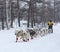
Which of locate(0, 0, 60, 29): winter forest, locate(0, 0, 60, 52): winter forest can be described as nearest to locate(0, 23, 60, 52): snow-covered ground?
locate(0, 0, 60, 52): winter forest

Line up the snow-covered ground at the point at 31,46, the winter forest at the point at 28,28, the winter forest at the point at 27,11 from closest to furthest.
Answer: the snow-covered ground at the point at 31,46 < the winter forest at the point at 28,28 < the winter forest at the point at 27,11

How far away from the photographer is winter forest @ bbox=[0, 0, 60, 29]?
45.8 m

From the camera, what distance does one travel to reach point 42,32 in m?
28.8

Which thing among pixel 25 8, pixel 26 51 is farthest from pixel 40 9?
pixel 26 51

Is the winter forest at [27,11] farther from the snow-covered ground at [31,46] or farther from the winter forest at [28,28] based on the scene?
the snow-covered ground at [31,46]

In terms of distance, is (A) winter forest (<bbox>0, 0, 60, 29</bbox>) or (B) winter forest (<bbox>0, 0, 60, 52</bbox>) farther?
(A) winter forest (<bbox>0, 0, 60, 29</bbox>)

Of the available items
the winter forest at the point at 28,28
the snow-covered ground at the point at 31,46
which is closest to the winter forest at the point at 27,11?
the winter forest at the point at 28,28

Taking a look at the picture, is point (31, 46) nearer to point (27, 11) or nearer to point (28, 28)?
point (28, 28)

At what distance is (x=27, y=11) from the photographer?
5641 centimetres

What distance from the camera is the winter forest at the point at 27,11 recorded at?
4584cm

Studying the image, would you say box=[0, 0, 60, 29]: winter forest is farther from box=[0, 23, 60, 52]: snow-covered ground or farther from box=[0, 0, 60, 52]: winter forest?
box=[0, 23, 60, 52]: snow-covered ground

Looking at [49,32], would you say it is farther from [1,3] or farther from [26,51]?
[26,51]

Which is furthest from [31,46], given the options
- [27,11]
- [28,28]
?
[27,11]

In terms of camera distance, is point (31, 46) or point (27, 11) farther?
point (27, 11)
